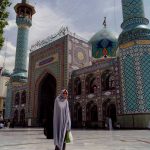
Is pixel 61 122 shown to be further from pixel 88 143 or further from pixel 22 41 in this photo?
pixel 22 41

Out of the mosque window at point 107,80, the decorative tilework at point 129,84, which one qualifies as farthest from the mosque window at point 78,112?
the decorative tilework at point 129,84

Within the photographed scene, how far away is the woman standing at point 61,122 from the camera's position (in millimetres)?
4328

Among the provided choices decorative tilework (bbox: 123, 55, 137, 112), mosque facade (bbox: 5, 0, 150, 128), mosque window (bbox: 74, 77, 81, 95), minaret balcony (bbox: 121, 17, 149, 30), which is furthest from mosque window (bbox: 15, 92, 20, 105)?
minaret balcony (bbox: 121, 17, 149, 30)

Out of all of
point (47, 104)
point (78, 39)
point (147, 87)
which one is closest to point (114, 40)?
point (78, 39)

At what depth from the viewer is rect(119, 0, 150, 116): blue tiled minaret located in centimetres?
1816

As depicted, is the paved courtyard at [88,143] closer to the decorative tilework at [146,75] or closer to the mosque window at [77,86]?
the decorative tilework at [146,75]

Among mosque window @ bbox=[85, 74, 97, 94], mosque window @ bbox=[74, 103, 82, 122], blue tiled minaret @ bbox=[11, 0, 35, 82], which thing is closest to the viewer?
mosque window @ bbox=[85, 74, 97, 94]

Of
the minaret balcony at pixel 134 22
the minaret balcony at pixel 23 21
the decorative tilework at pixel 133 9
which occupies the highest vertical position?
the minaret balcony at pixel 23 21

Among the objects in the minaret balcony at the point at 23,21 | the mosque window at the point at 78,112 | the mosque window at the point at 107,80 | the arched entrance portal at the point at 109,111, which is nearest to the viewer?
the arched entrance portal at the point at 109,111

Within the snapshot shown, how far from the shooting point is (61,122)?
445cm

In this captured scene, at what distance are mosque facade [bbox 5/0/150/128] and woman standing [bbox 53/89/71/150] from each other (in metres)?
9.33

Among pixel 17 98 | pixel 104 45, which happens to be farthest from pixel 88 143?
pixel 17 98

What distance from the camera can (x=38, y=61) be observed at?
30.1 meters

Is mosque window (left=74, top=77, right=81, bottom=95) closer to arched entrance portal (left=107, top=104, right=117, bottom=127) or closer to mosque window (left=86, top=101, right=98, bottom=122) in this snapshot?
mosque window (left=86, top=101, right=98, bottom=122)
